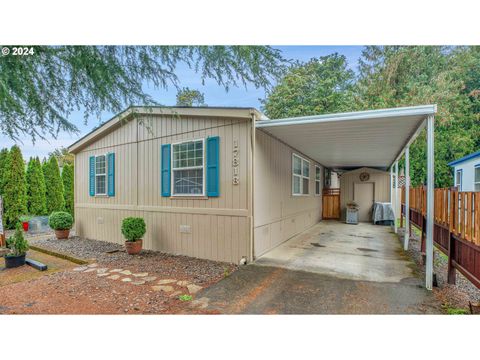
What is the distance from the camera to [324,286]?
308 cm

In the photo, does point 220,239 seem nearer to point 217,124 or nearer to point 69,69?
point 217,124

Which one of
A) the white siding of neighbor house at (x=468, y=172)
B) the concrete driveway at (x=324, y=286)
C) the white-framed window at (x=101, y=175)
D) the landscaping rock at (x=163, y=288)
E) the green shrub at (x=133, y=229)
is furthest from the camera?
the white-framed window at (x=101, y=175)

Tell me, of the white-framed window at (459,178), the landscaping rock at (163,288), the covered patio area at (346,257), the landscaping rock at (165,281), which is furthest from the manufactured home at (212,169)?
the white-framed window at (459,178)

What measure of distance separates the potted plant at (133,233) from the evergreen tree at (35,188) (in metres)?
4.23

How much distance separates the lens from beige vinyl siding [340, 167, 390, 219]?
9957mm

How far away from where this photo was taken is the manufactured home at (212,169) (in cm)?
407

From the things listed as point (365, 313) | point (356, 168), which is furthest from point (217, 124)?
point (356, 168)

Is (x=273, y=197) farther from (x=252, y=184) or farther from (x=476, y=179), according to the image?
(x=476, y=179)

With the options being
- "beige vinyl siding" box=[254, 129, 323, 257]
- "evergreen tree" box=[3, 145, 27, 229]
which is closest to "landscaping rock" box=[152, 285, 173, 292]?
"beige vinyl siding" box=[254, 129, 323, 257]

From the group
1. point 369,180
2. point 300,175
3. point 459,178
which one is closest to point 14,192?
point 300,175

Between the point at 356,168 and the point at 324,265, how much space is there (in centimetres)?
804

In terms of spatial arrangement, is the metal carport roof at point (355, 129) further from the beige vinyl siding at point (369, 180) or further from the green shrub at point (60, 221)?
the green shrub at point (60, 221)

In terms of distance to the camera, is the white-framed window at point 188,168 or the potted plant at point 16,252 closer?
the potted plant at point 16,252

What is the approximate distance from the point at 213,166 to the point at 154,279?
199cm
